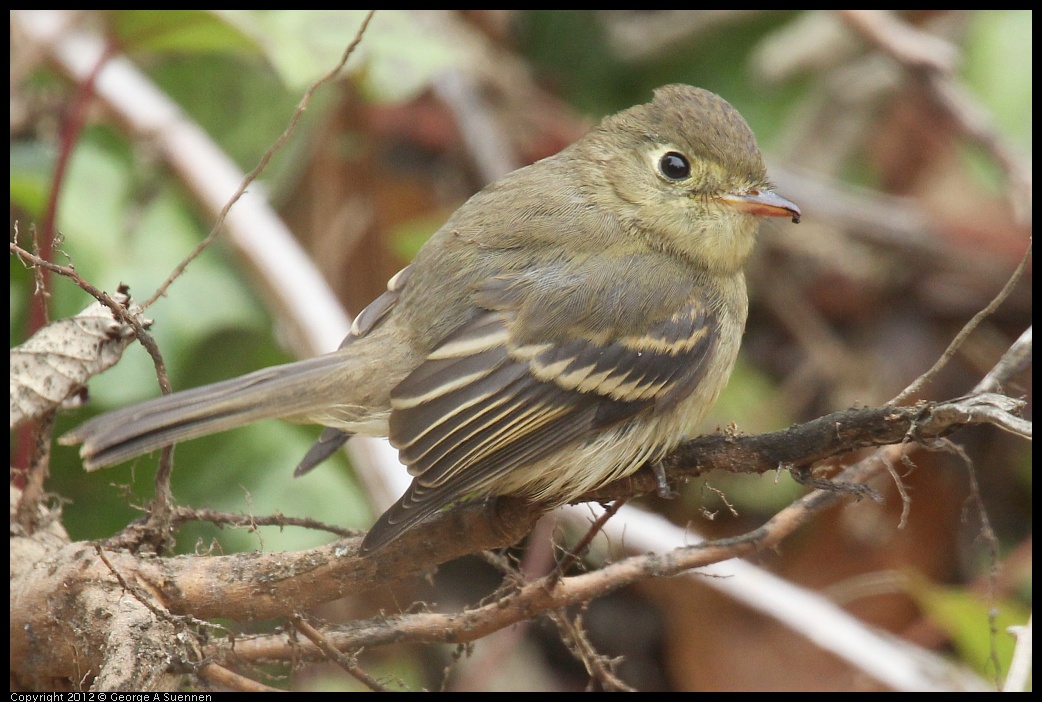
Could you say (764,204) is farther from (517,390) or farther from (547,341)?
(517,390)

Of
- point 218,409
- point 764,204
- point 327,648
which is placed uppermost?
point 764,204

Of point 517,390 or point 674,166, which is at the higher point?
point 674,166

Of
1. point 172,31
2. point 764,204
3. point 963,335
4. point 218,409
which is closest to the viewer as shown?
point 963,335

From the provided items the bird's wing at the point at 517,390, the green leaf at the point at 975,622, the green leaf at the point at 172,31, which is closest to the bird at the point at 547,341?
the bird's wing at the point at 517,390

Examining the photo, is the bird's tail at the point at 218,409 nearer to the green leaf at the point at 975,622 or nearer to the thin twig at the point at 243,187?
the thin twig at the point at 243,187

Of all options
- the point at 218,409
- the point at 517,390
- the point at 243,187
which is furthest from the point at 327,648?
the point at 243,187

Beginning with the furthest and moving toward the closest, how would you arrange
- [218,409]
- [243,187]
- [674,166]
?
[674,166] → [218,409] → [243,187]

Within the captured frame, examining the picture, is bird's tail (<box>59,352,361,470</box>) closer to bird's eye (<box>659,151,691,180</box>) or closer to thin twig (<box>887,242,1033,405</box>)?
bird's eye (<box>659,151,691,180</box>)
